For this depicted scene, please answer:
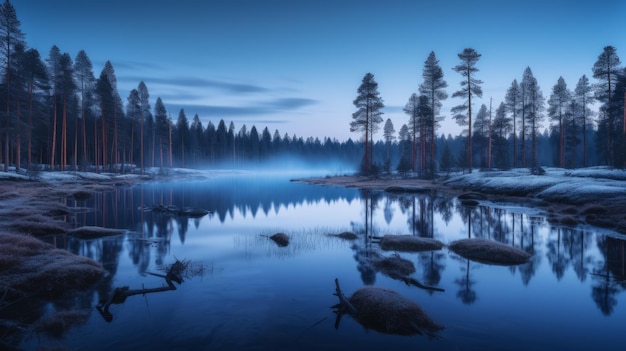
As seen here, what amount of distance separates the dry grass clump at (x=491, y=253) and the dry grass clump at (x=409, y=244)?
0.96 meters

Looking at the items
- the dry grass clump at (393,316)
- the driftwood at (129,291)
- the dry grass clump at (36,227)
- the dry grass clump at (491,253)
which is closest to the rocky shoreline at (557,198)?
the dry grass clump at (491,253)

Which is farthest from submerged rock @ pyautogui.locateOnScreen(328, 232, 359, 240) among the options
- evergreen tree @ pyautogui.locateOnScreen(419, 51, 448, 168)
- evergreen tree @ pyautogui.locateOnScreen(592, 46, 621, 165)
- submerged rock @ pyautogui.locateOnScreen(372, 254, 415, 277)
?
evergreen tree @ pyautogui.locateOnScreen(592, 46, 621, 165)

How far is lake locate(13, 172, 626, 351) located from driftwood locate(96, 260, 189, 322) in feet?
0.38

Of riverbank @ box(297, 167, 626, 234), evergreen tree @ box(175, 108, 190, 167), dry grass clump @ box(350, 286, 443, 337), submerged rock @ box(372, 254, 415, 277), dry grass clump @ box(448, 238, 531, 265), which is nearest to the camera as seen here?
dry grass clump @ box(350, 286, 443, 337)

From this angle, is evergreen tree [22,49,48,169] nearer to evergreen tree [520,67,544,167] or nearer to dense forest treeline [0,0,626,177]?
dense forest treeline [0,0,626,177]

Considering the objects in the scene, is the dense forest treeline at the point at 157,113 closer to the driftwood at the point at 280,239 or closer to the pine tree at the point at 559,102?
the pine tree at the point at 559,102

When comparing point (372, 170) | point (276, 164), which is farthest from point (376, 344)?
point (276, 164)

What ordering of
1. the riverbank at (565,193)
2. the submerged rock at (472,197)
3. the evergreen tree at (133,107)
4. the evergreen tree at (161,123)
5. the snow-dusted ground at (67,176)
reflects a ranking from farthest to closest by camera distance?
the evergreen tree at (161,123), the evergreen tree at (133,107), the snow-dusted ground at (67,176), the submerged rock at (472,197), the riverbank at (565,193)

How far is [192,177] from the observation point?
281 ft

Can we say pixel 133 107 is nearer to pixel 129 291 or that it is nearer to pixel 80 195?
pixel 80 195

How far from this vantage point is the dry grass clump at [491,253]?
13781 millimetres

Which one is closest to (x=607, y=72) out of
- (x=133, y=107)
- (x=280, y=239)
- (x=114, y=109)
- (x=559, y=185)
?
(x=559, y=185)

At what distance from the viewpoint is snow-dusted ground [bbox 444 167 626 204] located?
86.2 ft

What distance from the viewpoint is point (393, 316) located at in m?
7.98
